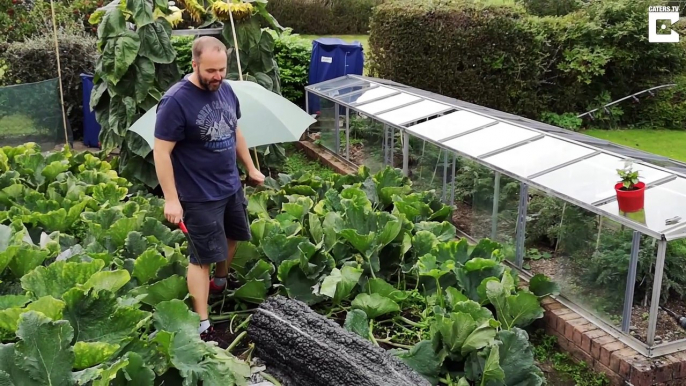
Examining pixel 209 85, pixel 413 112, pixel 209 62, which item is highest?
pixel 209 62

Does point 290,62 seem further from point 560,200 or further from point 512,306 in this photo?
point 512,306

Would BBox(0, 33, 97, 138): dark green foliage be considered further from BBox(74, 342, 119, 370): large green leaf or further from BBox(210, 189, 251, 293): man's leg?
BBox(74, 342, 119, 370): large green leaf

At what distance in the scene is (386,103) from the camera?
7.08m

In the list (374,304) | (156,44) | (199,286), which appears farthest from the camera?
(156,44)

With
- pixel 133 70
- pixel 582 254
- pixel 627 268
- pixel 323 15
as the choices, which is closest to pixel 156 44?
pixel 133 70

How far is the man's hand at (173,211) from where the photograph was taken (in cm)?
351

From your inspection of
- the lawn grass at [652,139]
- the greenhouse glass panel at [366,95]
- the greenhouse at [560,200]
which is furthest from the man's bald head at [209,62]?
the lawn grass at [652,139]

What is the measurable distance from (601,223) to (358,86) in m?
4.46

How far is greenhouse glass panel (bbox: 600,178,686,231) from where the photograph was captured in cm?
377

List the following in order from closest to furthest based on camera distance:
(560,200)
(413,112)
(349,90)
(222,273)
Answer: (222,273) → (560,200) → (413,112) → (349,90)

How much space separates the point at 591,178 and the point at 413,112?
2.37 m

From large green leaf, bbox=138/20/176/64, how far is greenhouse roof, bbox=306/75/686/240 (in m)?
1.98

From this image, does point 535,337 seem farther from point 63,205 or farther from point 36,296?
point 63,205

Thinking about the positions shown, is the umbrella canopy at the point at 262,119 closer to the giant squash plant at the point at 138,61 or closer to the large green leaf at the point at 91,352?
the giant squash plant at the point at 138,61
